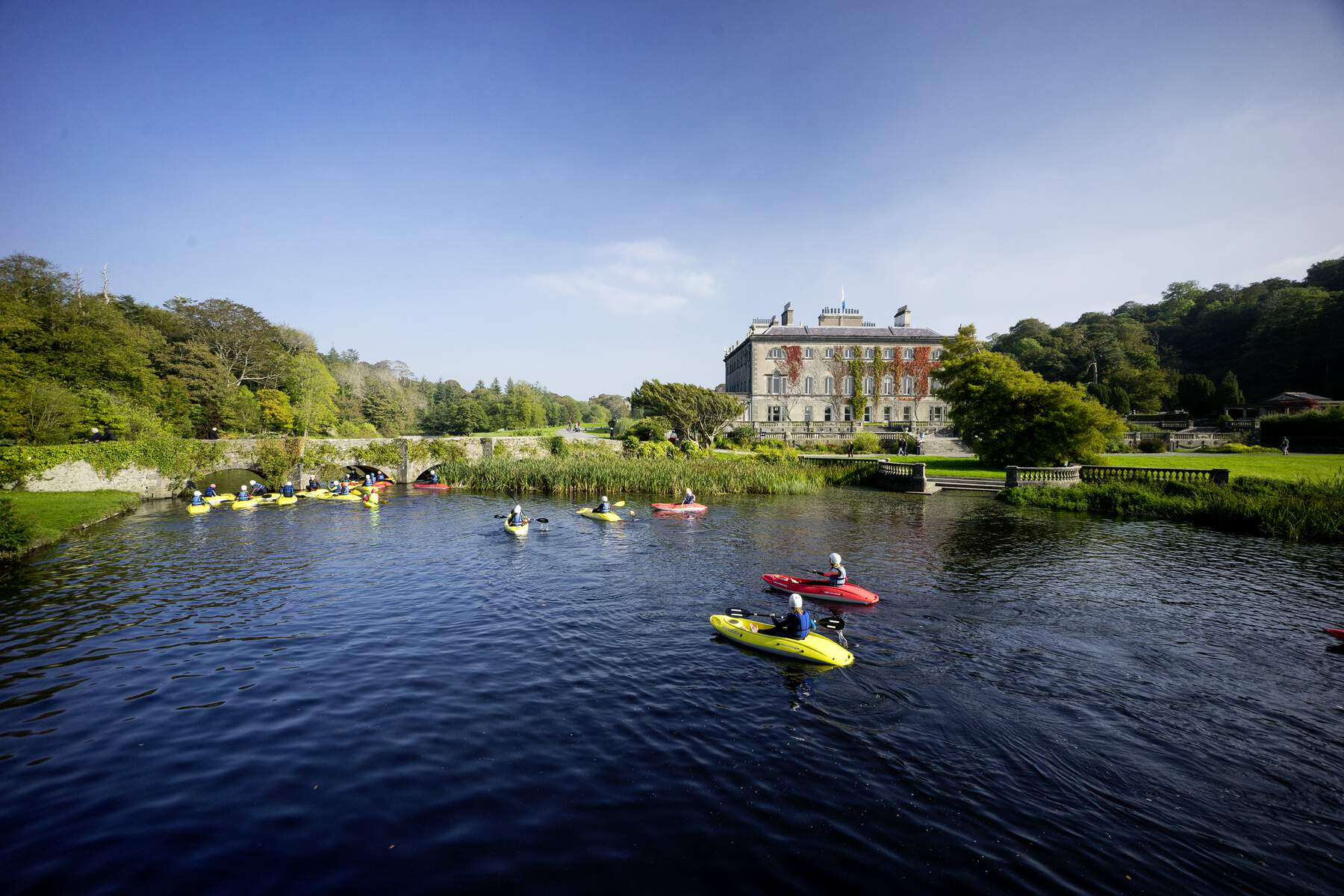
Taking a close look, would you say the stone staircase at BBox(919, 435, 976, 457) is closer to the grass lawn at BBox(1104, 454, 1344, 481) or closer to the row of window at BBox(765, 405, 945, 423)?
the grass lawn at BBox(1104, 454, 1344, 481)

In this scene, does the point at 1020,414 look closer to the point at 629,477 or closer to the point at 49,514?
the point at 629,477

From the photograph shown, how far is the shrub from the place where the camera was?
5828 cm

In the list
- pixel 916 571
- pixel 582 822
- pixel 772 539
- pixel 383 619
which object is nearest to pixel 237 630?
pixel 383 619

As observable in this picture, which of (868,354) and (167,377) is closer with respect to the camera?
(167,377)

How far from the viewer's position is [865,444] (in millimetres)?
59812

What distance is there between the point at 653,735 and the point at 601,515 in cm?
1907

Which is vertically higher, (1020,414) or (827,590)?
(1020,414)

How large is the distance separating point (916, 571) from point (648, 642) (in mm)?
10489

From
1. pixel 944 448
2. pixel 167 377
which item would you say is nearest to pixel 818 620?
pixel 944 448

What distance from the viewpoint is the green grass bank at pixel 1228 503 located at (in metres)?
23.1

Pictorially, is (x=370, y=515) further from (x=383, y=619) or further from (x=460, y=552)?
(x=383, y=619)

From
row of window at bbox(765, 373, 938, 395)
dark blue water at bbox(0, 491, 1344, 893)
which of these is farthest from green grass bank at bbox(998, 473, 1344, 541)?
row of window at bbox(765, 373, 938, 395)

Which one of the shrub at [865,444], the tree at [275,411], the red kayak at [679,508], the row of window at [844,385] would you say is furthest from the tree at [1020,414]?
the tree at [275,411]

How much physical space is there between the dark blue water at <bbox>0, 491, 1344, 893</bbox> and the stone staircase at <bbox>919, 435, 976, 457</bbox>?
132ft
